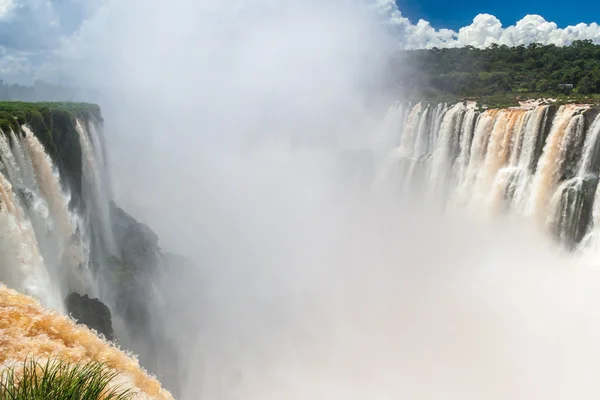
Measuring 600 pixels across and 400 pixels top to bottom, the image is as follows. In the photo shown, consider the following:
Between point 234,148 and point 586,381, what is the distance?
49896 millimetres

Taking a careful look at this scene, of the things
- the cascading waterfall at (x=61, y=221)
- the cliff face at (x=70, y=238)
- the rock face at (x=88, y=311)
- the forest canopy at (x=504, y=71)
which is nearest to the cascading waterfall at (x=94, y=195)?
the cliff face at (x=70, y=238)

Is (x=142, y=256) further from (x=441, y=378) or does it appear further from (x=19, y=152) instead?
(x=441, y=378)

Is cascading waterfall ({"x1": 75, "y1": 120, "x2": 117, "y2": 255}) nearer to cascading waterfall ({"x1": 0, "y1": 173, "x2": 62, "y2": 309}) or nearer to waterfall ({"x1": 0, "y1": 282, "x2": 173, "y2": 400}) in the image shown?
cascading waterfall ({"x1": 0, "y1": 173, "x2": 62, "y2": 309})

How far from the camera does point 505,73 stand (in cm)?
4356

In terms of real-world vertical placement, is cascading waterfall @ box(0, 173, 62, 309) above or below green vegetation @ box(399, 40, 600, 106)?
below

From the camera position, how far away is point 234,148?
187 feet

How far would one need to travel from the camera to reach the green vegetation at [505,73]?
109ft

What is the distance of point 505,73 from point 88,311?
153 feet

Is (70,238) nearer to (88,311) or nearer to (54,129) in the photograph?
(88,311)

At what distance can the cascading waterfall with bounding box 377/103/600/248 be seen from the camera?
16.7 meters

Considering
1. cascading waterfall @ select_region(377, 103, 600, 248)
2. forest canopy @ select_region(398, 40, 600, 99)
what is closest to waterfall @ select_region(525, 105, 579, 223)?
cascading waterfall @ select_region(377, 103, 600, 248)

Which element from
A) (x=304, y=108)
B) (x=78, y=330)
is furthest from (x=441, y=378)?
(x=304, y=108)

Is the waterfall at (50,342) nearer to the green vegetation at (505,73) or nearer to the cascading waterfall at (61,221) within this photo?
the cascading waterfall at (61,221)

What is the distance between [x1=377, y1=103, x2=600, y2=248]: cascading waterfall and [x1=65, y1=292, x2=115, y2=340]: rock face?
18.2 meters
